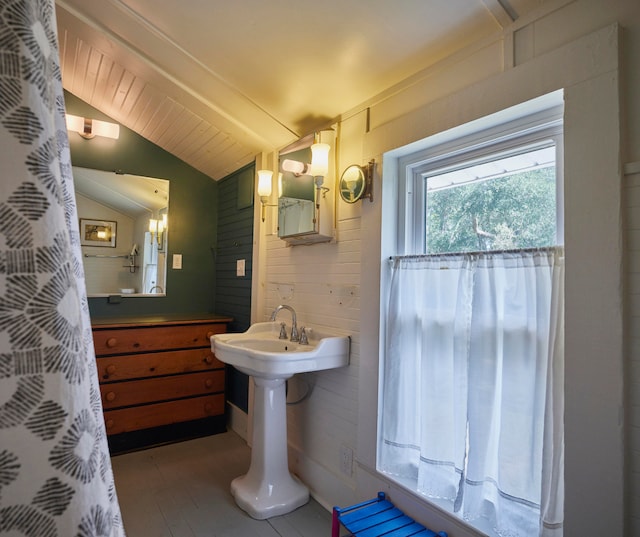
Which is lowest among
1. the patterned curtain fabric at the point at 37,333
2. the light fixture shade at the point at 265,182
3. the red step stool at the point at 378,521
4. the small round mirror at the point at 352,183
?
the red step stool at the point at 378,521

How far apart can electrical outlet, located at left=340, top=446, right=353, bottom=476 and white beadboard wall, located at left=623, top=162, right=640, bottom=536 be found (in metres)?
1.24

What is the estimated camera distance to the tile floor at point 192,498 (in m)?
1.97

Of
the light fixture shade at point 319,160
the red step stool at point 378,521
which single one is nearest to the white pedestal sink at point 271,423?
the red step stool at point 378,521

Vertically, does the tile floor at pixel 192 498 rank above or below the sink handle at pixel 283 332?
below

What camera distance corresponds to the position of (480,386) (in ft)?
4.93

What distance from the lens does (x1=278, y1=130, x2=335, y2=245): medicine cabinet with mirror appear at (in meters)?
2.19

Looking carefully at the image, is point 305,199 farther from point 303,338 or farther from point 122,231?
point 122,231

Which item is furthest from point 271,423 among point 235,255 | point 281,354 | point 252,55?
point 252,55

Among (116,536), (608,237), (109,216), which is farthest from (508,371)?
(109,216)

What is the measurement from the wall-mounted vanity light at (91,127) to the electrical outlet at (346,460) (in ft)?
8.95

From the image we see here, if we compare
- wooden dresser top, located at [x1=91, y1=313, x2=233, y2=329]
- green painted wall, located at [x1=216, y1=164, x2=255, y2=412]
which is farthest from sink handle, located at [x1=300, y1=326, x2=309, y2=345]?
wooden dresser top, located at [x1=91, y1=313, x2=233, y2=329]

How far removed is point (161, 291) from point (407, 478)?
96.4 inches

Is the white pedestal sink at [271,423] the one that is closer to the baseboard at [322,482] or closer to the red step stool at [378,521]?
the baseboard at [322,482]

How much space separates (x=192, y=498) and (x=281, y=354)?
107 cm
